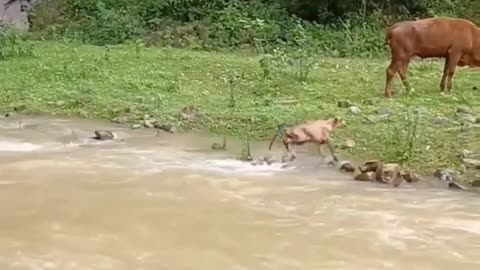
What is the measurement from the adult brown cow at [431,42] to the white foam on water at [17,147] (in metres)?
3.89

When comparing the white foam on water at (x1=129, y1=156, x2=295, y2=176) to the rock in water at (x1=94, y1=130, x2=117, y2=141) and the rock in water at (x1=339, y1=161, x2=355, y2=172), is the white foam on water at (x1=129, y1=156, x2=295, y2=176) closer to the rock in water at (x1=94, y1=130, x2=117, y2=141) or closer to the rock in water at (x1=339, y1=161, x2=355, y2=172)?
the rock in water at (x1=339, y1=161, x2=355, y2=172)

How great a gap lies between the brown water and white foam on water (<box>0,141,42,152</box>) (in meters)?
0.06

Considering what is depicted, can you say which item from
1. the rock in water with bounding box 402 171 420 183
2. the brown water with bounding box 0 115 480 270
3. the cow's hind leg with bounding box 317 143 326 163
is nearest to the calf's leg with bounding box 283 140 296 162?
the brown water with bounding box 0 115 480 270

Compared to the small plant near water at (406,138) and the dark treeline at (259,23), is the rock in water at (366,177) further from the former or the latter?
the dark treeline at (259,23)

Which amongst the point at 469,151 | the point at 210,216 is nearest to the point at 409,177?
the point at 469,151

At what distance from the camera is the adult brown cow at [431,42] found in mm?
10922

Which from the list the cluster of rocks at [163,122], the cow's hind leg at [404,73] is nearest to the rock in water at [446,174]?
the cluster of rocks at [163,122]

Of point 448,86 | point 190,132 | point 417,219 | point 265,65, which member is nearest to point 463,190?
point 417,219

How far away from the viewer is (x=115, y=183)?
768 cm

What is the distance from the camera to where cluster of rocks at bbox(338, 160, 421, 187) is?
25.2 ft

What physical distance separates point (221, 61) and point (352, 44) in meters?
2.28

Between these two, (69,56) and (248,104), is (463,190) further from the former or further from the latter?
(69,56)

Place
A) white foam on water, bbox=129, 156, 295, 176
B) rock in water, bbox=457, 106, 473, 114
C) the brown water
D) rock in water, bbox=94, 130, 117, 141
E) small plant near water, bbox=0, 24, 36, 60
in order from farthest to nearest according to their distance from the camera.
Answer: small plant near water, bbox=0, 24, 36, 60
rock in water, bbox=457, 106, 473, 114
rock in water, bbox=94, 130, 117, 141
white foam on water, bbox=129, 156, 295, 176
the brown water

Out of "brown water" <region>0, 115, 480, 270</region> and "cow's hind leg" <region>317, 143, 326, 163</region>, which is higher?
"cow's hind leg" <region>317, 143, 326, 163</region>
